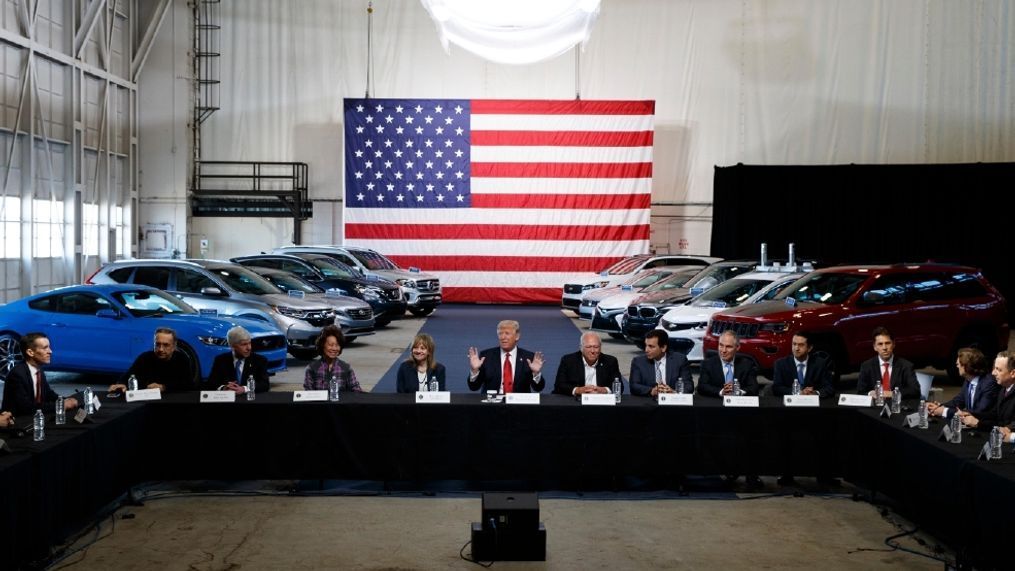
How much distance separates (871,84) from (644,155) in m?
7.44

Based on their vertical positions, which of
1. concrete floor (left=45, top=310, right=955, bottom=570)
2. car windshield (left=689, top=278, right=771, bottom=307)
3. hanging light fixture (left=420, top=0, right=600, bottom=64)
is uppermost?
hanging light fixture (left=420, top=0, right=600, bottom=64)

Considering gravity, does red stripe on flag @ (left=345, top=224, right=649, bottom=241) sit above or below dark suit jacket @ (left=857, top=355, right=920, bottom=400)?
above

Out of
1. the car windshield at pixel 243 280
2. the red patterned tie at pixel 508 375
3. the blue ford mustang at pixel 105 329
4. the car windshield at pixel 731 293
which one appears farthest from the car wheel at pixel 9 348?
the car windshield at pixel 731 293

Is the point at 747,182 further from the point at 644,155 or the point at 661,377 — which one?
the point at 661,377

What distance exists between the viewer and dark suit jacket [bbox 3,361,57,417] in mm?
8336

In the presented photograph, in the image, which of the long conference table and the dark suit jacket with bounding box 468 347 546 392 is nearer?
the long conference table

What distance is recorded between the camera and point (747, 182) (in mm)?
31609

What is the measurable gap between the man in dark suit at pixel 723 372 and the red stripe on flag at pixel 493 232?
890 inches

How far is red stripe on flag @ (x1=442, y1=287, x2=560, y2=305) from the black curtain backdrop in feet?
17.7

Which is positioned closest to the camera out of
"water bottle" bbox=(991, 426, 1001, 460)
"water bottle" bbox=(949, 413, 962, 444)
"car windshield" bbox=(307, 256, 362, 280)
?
"water bottle" bbox=(991, 426, 1001, 460)

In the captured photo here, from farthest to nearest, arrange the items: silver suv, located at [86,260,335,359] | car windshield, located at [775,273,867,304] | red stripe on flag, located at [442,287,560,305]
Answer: red stripe on flag, located at [442,287,560,305], silver suv, located at [86,260,335,359], car windshield, located at [775,273,867,304]

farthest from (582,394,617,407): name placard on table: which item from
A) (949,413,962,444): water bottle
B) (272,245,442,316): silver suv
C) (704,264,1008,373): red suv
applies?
(272,245,442,316): silver suv

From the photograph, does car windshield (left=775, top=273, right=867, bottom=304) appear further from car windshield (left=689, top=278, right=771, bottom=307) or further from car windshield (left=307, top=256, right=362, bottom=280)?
car windshield (left=307, top=256, right=362, bottom=280)

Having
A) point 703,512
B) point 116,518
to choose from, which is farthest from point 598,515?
point 116,518
